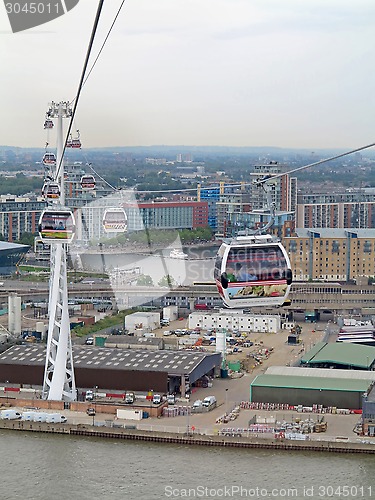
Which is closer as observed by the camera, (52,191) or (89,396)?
(52,191)

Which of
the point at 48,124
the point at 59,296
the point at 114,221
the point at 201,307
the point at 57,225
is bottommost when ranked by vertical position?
the point at 201,307

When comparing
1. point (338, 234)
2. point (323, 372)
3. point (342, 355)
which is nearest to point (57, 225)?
point (323, 372)

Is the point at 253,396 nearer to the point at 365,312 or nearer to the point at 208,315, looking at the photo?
the point at 208,315

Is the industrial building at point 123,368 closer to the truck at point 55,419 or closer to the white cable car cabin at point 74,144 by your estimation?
A: the truck at point 55,419

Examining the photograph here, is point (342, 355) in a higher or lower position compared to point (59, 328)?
lower

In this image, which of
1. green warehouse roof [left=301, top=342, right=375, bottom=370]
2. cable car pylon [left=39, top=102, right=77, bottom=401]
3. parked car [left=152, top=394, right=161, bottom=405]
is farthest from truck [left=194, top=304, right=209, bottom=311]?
parked car [left=152, top=394, right=161, bottom=405]

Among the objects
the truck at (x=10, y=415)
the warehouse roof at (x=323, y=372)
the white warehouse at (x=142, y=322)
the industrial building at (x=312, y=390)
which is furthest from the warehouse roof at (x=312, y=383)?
the white warehouse at (x=142, y=322)

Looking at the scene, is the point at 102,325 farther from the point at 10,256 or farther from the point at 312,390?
the point at 10,256
